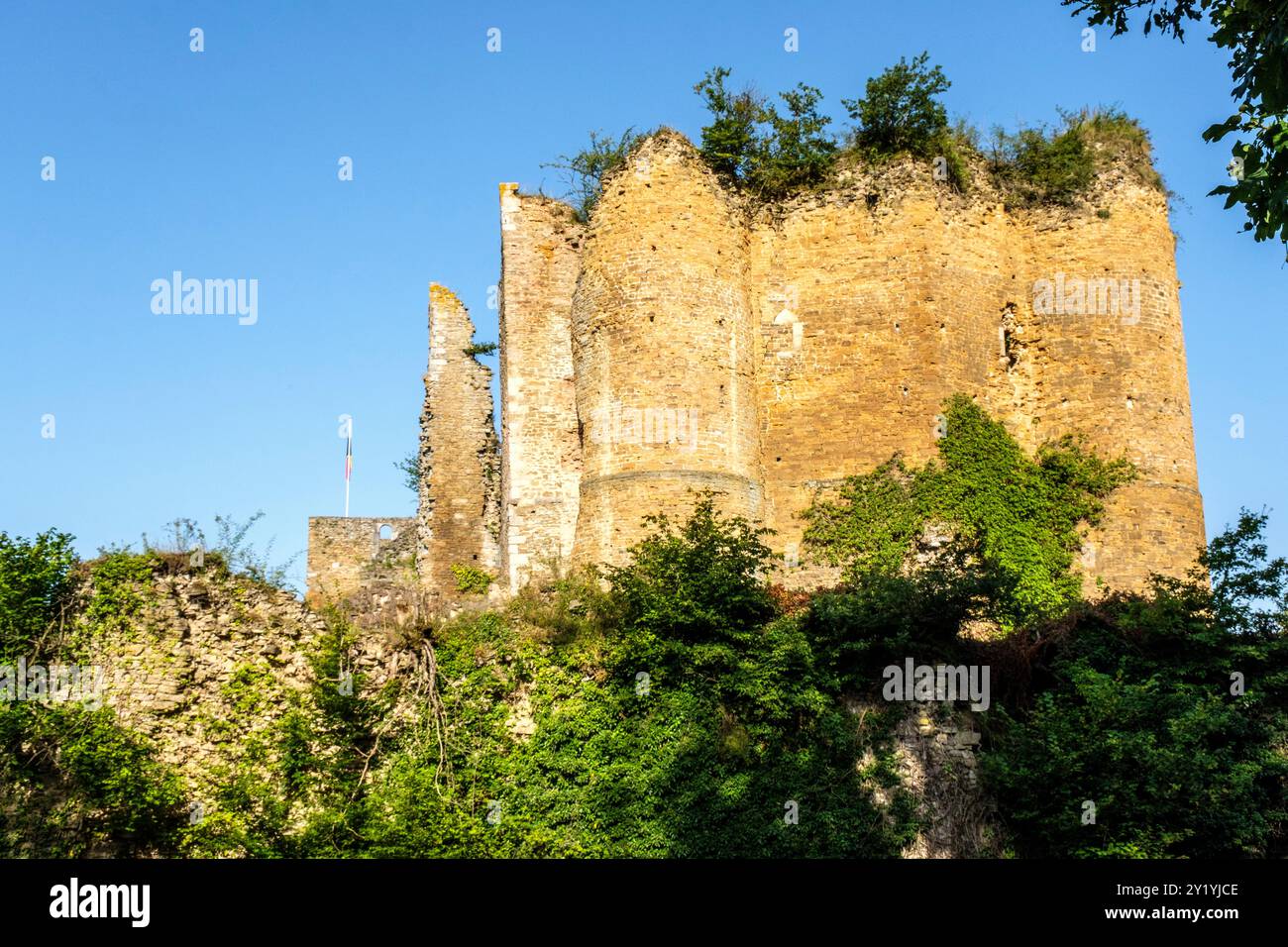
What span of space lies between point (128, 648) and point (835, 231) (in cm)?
1403

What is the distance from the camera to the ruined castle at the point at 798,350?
72.1ft

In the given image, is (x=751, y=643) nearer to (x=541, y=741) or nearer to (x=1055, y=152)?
(x=541, y=741)

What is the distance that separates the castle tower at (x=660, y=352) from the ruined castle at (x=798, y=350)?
38mm

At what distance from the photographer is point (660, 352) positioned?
21828 millimetres

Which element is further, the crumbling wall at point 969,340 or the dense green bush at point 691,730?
the crumbling wall at point 969,340

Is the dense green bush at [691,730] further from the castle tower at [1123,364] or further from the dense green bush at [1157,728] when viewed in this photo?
the castle tower at [1123,364]

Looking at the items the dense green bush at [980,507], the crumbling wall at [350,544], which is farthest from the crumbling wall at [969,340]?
the crumbling wall at [350,544]

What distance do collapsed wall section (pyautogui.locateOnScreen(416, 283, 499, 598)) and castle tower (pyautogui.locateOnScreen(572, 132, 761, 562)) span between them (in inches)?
130

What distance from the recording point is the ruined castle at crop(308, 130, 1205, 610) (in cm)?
2198

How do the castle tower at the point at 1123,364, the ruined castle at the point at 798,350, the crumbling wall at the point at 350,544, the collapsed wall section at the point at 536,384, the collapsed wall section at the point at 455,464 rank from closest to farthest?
1. the ruined castle at the point at 798,350
2. the castle tower at the point at 1123,364
3. the collapsed wall section at the point at 536,384
4. the collapsed wall section at the point at 455,464
5. the crumbling wall at the point at 350,544

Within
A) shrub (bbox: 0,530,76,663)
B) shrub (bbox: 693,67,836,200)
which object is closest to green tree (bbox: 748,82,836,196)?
shrub (bbox: 693,67,836,200)

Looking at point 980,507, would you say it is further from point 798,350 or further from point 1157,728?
point 1157,728

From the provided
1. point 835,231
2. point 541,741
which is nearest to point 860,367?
point 835,231
